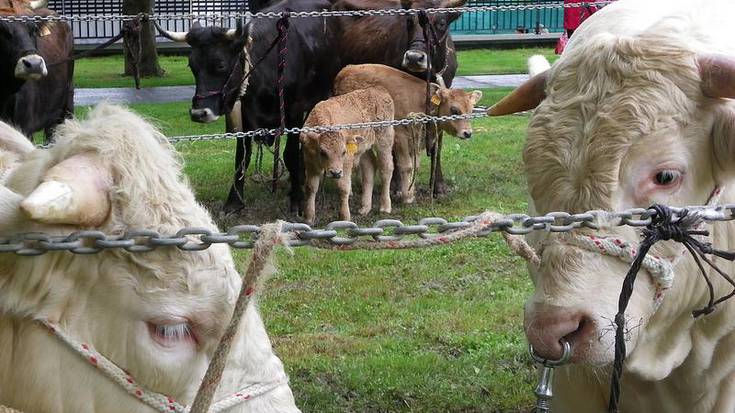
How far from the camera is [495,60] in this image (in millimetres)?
23250

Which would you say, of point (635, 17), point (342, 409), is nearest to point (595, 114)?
point (635, 17)

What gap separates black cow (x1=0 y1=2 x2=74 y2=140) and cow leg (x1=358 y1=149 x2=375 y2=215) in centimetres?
292

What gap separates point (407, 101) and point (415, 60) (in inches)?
17.2

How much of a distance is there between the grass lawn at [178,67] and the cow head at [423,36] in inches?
343

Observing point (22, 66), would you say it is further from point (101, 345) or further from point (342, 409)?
point (101, 345)

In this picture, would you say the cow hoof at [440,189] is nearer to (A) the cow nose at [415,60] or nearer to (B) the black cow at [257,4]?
(A) the cow nose at [415,60]

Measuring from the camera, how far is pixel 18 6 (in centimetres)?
1118

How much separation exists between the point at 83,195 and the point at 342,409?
122 inches

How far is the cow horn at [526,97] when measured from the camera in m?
3.94

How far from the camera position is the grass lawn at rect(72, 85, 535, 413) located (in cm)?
570

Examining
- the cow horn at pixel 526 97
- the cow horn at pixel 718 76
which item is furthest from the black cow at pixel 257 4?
the cow horn at pixel 718 76

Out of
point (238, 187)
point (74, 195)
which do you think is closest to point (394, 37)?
point (238, 187)

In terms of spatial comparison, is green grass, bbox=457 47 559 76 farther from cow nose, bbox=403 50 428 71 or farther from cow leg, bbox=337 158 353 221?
cow leg, bbox=337 158 353 221

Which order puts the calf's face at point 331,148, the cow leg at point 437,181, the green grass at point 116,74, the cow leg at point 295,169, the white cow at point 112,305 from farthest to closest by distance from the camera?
the green grass at point 116,74 → the cow leg at point 437,181 → the cow leg at point 295,169 → the calf's face at point 331,148 → the white cow at point 112,305
